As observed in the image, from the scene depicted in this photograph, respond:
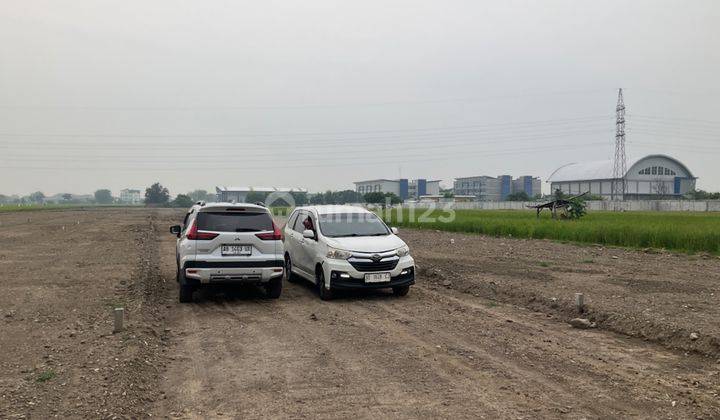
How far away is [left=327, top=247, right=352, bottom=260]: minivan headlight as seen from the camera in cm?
1020

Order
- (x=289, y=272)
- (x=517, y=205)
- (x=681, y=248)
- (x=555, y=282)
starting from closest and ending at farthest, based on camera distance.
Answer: (x=555, y=282)
(x=289, y=272)
(x=681, y=248)
(x=517, y=205)

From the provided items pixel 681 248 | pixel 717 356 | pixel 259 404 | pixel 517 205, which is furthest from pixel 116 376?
pixel 517 205

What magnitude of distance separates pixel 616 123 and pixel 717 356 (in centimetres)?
6934

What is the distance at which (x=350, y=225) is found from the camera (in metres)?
11.5

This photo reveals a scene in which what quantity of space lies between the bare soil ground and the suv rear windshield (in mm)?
1374

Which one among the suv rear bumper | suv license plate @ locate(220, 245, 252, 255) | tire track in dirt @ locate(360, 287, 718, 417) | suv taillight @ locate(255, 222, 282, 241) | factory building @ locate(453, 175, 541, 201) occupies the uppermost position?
factory building @ locate(453, 175, 541, 201)

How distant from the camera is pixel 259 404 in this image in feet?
16.4

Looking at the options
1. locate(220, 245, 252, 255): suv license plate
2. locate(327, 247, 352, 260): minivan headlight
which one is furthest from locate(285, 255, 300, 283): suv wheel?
locate(220, 245, 252, 255): suv license plate

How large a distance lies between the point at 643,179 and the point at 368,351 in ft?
330

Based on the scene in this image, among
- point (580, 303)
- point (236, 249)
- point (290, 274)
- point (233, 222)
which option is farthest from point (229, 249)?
point (580, 303)

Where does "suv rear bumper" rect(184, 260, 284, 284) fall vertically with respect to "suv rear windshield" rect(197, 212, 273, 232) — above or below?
below

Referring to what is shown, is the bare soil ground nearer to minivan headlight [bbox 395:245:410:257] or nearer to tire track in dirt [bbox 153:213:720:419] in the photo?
tire track in dirt [bbox 153:213:720:419]

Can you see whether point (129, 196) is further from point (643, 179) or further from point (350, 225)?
point (350, 225)

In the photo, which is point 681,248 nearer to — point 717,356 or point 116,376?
point 717,356
